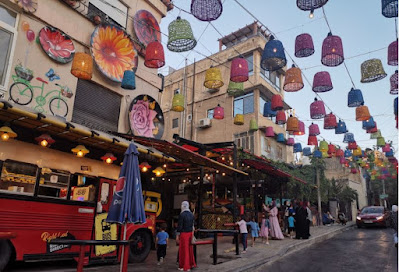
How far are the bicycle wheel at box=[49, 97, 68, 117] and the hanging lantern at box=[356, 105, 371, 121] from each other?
1145 cm

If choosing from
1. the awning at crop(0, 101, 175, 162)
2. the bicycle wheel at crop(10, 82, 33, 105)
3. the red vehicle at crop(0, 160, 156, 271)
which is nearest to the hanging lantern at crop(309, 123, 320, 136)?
the awning at crop(0, 101, 175, 162)

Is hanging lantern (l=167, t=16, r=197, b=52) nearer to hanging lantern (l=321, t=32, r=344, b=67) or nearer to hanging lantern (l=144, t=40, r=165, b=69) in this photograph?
hanging lantern (l=144, t=40, r=165, b=69)

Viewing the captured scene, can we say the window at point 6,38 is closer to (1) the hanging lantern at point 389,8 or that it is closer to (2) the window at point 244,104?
(1) the hanging lantern at point 389,8

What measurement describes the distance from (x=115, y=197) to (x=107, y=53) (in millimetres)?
7435

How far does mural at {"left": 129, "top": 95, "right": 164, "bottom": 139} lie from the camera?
13.1 metres

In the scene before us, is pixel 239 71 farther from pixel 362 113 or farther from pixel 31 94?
pixel 31 94

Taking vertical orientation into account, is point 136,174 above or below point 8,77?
below

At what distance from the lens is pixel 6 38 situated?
9.13 m

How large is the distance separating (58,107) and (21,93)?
1280 millimetres

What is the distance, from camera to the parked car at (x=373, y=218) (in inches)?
851

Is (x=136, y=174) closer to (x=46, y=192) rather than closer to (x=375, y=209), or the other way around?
(x=46, y=192)

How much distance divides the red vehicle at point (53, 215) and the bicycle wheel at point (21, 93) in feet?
8.12

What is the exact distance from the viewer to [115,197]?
22.1ft

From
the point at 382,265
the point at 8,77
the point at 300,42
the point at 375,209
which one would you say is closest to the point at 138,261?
the point at 8,77
